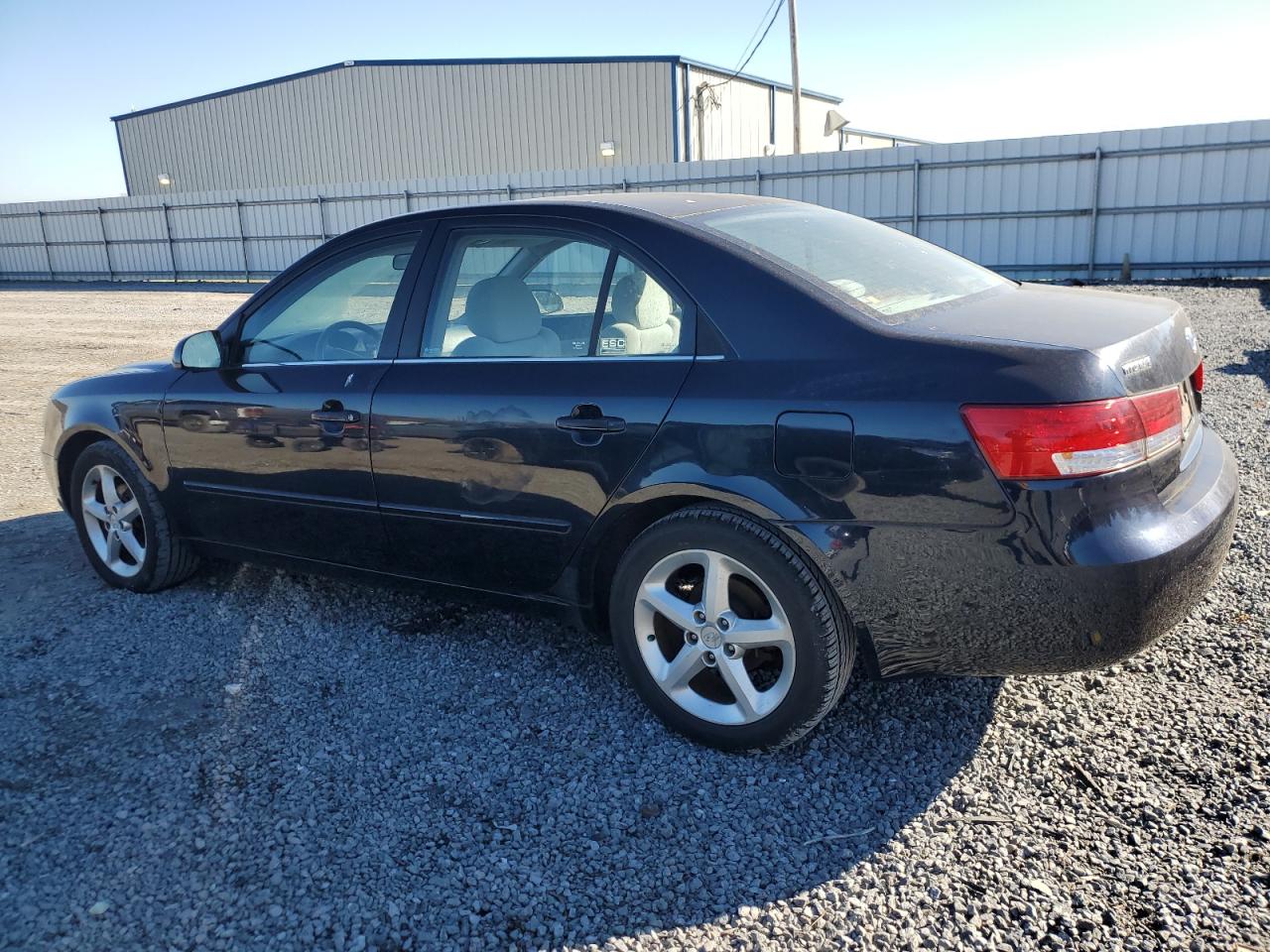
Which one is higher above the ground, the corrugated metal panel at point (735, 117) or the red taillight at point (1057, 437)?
the corrugated metal panel at point (735, 117)

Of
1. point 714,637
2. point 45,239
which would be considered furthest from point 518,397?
point 45,239

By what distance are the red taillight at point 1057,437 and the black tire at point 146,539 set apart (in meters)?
3.36

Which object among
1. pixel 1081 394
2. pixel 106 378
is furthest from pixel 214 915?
pixel 106 378

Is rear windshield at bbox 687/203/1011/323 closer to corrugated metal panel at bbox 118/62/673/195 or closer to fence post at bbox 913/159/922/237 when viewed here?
fence post at bbox 913/159/922/237

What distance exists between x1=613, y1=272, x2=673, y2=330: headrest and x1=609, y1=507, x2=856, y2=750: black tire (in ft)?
1.95

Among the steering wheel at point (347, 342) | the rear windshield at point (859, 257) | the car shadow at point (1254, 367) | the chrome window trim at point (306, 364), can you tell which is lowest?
the car shadow at point (1254, 367)

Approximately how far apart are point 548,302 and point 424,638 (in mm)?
1394

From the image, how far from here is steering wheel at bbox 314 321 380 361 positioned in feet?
11.5

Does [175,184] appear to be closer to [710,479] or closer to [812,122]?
[812,122]

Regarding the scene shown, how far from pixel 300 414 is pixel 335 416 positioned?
189 mm

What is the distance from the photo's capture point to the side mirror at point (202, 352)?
3.84m

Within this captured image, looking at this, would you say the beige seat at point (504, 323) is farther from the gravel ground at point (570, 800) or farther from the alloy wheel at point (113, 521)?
the alloy wheel at point (113, 521)

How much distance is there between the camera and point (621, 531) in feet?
9.59

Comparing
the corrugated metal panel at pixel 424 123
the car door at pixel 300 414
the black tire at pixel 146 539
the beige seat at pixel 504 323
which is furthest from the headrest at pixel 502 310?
the corrugated metal panel at pixel 424 123
